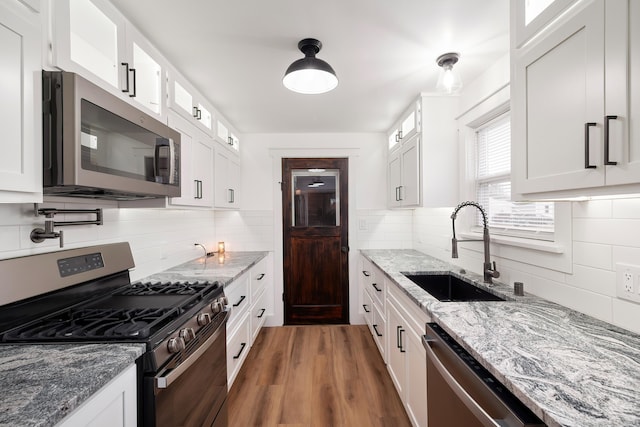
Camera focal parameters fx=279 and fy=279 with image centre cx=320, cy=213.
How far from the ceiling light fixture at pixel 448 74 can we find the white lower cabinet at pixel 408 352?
1352 millimetres

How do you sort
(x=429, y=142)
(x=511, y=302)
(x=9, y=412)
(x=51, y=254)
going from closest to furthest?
(x=9, y=412)
(x=51, y=254)
(x=511, y=302)
(x=429, y=142)

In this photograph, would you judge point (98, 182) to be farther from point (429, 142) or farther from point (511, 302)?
point (429, 142)

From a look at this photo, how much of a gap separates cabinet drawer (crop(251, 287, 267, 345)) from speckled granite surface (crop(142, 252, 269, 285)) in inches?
18.1

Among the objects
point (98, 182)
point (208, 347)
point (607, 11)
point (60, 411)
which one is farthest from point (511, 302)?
point (98, 182)

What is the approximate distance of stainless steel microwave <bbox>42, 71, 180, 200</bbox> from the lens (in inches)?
37.6

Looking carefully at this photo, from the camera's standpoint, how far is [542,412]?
64cm

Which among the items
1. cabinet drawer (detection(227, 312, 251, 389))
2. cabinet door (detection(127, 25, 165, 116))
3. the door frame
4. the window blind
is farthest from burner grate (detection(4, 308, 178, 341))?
the door frame

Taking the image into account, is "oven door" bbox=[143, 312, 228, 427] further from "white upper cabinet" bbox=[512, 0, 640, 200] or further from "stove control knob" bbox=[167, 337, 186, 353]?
"white upper cabinet" bbox=[512, 0, 640, 200]

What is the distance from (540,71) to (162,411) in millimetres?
1864

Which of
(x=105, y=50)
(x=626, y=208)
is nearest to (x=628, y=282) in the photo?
(x=626, y=208)

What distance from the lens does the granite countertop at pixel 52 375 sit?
2.12 feet

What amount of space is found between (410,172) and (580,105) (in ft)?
5.48

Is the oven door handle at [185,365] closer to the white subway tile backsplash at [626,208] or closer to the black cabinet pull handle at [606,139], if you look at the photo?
the black cabinet pull handle at [606,139]

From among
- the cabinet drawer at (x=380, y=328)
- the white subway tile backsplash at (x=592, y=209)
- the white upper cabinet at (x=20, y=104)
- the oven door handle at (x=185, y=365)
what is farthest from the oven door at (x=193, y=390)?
the white subway tile backsplash at (x=592, y=209)
